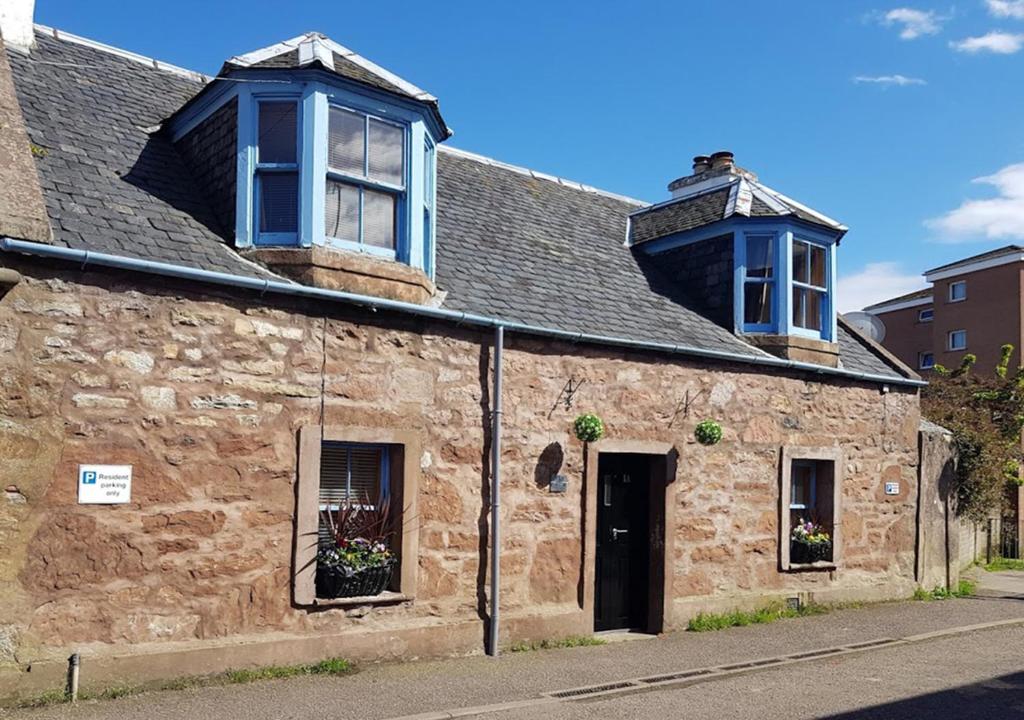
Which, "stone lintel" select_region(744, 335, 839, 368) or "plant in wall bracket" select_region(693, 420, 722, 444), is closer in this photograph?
"plant in wall bracket" select_region(693, 420, 722, 444)

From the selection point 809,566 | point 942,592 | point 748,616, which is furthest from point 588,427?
Answer: point 942,592

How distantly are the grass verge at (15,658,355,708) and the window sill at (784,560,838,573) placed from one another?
6549 millimetres

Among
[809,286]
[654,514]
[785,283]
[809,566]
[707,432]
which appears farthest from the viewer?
[809,286]

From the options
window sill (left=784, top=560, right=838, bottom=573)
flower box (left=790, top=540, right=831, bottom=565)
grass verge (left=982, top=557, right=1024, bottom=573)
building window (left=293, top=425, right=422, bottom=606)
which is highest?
building window (left=293, top=425, right=422, bottom=606)

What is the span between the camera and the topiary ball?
10.4 metres

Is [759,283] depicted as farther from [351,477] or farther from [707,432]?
[351,477]

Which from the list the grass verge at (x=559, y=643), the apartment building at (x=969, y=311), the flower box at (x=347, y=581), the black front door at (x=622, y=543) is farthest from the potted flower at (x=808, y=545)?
the apartment building at (x=969, y=311)

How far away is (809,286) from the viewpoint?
1381 cm

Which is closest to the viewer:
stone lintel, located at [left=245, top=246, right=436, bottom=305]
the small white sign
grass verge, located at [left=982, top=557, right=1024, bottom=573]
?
the small white sign

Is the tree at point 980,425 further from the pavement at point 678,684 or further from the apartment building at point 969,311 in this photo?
the apartment building at point 969,311

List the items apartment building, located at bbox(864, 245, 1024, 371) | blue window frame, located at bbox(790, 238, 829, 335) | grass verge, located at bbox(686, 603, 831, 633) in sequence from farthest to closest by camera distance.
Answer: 1. apartment building, located at bbox(864, 245, 1024, 371)
2. blue window frame, located at bbox(790, 238, 829, 335)
3. grass verge, located at bbox(686, 603, 831, 633)

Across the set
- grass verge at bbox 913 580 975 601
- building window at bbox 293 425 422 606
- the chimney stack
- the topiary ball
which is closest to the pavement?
building window at bbox 293 425 422 606

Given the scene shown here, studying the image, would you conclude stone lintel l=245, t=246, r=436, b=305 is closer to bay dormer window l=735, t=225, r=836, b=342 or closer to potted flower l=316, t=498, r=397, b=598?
potted flower l=316, t=498, r=397, b=598

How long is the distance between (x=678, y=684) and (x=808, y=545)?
4.85 meters
